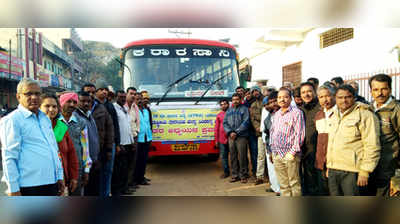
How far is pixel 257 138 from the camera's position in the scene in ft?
18.6

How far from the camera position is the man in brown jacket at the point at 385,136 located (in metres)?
2.50

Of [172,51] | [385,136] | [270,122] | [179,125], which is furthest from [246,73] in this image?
[385,136]

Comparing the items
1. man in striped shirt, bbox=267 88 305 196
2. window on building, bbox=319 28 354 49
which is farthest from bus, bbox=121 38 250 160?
window on building, bbox=319 28 354 49

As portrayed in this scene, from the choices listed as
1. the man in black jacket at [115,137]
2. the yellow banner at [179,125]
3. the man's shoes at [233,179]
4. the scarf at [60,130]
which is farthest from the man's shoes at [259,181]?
the scarf at [60,130]

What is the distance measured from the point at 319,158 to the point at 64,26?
A: 3304mm

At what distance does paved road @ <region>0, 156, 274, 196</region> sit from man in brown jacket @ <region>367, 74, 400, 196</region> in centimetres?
208

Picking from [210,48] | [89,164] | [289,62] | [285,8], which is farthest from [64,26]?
[289,62]

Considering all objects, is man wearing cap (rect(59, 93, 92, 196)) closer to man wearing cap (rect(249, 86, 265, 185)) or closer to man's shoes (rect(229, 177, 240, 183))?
man's shoes (rect(229, 177, 240, 183))

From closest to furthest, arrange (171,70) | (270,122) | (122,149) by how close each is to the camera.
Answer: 1. (122,149)
2. (270,122)
3. (171,70)

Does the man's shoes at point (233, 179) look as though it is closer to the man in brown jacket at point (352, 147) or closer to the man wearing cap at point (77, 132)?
the man in brown jacket at point (352, 147)

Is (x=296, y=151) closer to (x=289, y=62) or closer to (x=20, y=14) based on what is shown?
(x=20, y=14)

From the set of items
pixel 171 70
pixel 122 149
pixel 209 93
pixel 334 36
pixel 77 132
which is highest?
pixel 334 36

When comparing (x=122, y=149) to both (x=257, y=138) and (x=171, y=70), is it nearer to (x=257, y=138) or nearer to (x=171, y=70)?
(x=171, y=70)

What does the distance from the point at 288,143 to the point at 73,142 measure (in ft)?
7.99
